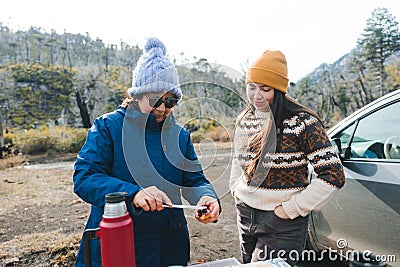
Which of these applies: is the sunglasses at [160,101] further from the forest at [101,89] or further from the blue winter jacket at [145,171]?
the forest at [101,89]

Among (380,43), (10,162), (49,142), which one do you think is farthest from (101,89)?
(380,43)

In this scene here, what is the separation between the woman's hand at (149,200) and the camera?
114 cm

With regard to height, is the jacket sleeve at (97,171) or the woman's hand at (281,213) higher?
the jacket sleeve at (97,171)

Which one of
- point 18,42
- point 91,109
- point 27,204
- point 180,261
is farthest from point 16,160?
point 18,42

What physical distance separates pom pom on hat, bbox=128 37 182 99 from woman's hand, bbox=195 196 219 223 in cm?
46

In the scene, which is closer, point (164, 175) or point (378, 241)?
point (164, 175)

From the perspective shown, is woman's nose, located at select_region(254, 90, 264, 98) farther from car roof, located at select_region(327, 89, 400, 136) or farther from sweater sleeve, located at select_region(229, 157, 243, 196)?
car roof, located at select_region(327, 89, 400, 136)

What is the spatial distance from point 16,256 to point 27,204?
112 inches

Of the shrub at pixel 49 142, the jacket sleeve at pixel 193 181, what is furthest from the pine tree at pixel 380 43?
the jacket sleeve at pixel 193 181

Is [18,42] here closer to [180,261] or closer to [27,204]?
[27,204]

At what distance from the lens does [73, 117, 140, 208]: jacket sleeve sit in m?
1.20

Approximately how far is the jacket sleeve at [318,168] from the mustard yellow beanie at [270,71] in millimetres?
249

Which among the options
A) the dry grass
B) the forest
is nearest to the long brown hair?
the dry grass

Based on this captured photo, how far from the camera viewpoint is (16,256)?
337cm
